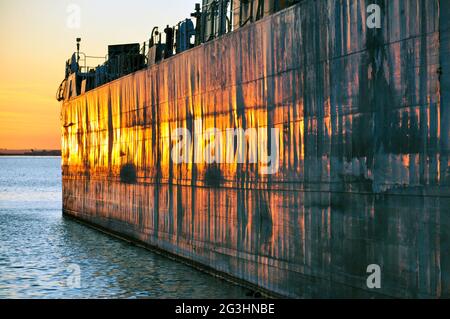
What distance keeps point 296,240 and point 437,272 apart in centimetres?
401

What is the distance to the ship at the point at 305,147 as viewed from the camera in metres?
9.77

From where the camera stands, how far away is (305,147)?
13.0 m

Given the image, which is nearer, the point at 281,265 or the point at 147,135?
the point at 281,265

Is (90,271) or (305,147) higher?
Result: (305,147)

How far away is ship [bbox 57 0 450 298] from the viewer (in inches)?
385

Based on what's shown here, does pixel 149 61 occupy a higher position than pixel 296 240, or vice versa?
pixel 149 61

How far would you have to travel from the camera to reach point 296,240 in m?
13.2

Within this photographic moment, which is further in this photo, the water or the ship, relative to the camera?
the water

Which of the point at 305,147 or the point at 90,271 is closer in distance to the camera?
the point at 305,147

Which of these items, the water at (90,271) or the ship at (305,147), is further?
the water at (90,271)

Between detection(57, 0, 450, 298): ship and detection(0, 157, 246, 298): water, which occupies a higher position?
detection(57, 0, 450, 298): ship

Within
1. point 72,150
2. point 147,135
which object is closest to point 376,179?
point 147,135
